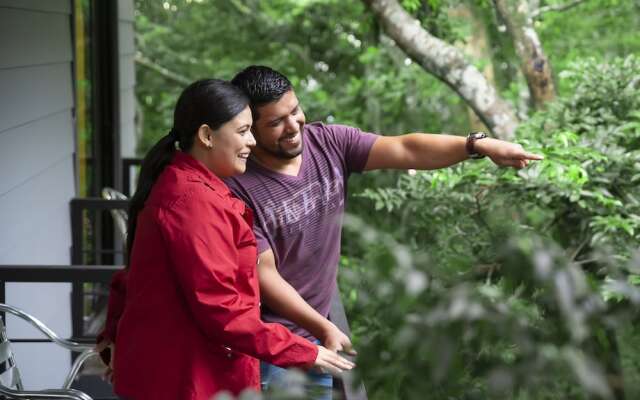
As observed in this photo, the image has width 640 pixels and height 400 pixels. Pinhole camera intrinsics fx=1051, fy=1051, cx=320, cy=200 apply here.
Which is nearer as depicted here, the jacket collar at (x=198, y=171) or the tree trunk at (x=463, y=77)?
the jacket collar at (x=198, y=171)

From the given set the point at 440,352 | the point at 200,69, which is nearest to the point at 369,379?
the point at 440,352

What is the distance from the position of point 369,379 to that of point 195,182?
3.06 ft

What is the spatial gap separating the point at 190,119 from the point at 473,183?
2.94 metres

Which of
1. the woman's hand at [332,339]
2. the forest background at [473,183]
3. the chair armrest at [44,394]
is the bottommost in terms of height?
the chair armrest at [44,394]

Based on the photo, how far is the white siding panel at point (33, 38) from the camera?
384 cm

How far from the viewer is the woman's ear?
7.32 feet

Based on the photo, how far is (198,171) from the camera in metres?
2.20

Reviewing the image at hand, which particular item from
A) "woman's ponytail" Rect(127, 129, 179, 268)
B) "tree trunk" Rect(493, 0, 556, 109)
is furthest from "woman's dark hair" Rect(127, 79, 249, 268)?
"tree trunk" Rect(493, 0, 556, 109)

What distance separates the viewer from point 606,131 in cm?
479

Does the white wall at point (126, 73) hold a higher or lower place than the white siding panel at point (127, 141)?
higher

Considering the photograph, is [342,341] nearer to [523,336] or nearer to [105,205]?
[523,336]

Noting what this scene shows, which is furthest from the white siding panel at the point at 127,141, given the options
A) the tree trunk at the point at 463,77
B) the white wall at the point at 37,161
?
the tree trunk at the point at 463,77

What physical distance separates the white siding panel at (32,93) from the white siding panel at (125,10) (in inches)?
77.1

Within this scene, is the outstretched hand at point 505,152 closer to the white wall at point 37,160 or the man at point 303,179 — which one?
the man at point 303,179
